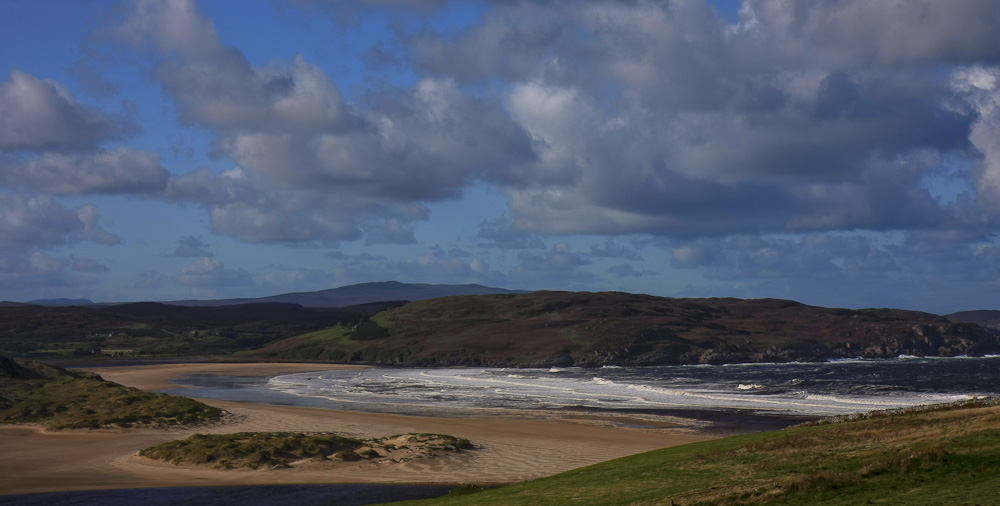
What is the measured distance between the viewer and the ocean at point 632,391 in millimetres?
57156

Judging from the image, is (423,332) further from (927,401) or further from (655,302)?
(927,401)

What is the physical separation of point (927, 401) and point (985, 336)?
11893 centimetres

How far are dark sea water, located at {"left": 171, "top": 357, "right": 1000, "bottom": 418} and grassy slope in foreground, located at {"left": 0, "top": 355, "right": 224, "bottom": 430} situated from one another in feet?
44.4

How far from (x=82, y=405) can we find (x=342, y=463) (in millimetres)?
22992

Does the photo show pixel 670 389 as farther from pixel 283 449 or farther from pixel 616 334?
pixel 616 334

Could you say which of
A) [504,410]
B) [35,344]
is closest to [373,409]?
[504,410]

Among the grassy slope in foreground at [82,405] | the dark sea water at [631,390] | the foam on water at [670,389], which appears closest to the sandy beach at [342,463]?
the grassy slope in foreground at [82,405]

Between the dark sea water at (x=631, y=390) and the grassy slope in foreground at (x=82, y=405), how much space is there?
13518 millimetres

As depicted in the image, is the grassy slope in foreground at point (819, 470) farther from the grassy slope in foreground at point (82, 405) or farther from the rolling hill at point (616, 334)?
the rolling hill at point (616, 334)

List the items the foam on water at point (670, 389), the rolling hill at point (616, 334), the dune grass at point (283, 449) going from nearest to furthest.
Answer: the dune grass at point (283, 449), the foam on water at point (670, 389), the rolling hill at point (616, 334)

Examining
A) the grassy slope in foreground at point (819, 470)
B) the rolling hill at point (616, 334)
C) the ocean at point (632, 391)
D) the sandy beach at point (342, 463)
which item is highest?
the rolling hill at point (616, 334)

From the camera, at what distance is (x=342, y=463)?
105 feet

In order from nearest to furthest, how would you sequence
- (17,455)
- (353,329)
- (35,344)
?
(17,455) → (35,344) → (353,329)

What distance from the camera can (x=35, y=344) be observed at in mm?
152625
